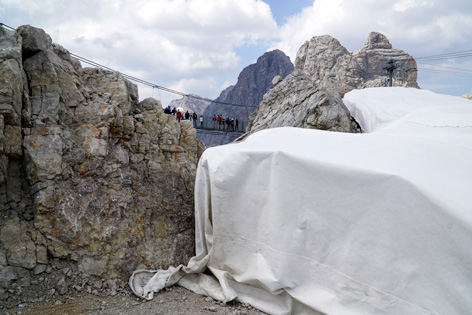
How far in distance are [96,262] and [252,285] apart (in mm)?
1667

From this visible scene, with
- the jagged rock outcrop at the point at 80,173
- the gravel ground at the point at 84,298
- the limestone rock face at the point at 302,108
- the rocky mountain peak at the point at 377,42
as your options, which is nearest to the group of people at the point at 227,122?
the limestone rock face at the point at 302,108

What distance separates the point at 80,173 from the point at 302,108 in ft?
14.8

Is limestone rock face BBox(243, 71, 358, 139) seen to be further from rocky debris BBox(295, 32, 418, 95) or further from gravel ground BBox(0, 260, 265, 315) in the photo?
rocky debris BBox(295, 32, 418, 95)

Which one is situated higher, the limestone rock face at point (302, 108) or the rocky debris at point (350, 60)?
the rocky debris at point (350, 60)

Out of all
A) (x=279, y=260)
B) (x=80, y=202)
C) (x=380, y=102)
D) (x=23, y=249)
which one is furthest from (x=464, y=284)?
(x=380, y=102)

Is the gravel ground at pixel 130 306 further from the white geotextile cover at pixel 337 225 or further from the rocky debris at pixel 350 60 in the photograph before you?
the rocky debris at pixel 350 60

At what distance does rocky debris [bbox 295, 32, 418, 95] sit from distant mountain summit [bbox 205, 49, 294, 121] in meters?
18.9

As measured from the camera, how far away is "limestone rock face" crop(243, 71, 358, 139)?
5809 millimetres

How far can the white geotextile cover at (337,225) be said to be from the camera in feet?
6.66

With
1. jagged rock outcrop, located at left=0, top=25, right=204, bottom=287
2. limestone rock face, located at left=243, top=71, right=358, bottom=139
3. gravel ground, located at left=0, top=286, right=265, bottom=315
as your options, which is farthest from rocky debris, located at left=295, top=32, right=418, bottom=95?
gravel ground, located at left=0, top=286, right=265, bottom=315

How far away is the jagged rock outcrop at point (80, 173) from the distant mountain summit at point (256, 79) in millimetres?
59710

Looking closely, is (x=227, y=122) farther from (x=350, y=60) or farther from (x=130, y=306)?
(x=350, y=60)

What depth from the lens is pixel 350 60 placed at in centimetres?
4062

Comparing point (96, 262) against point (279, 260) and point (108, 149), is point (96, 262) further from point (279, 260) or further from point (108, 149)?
point (279, 260)
